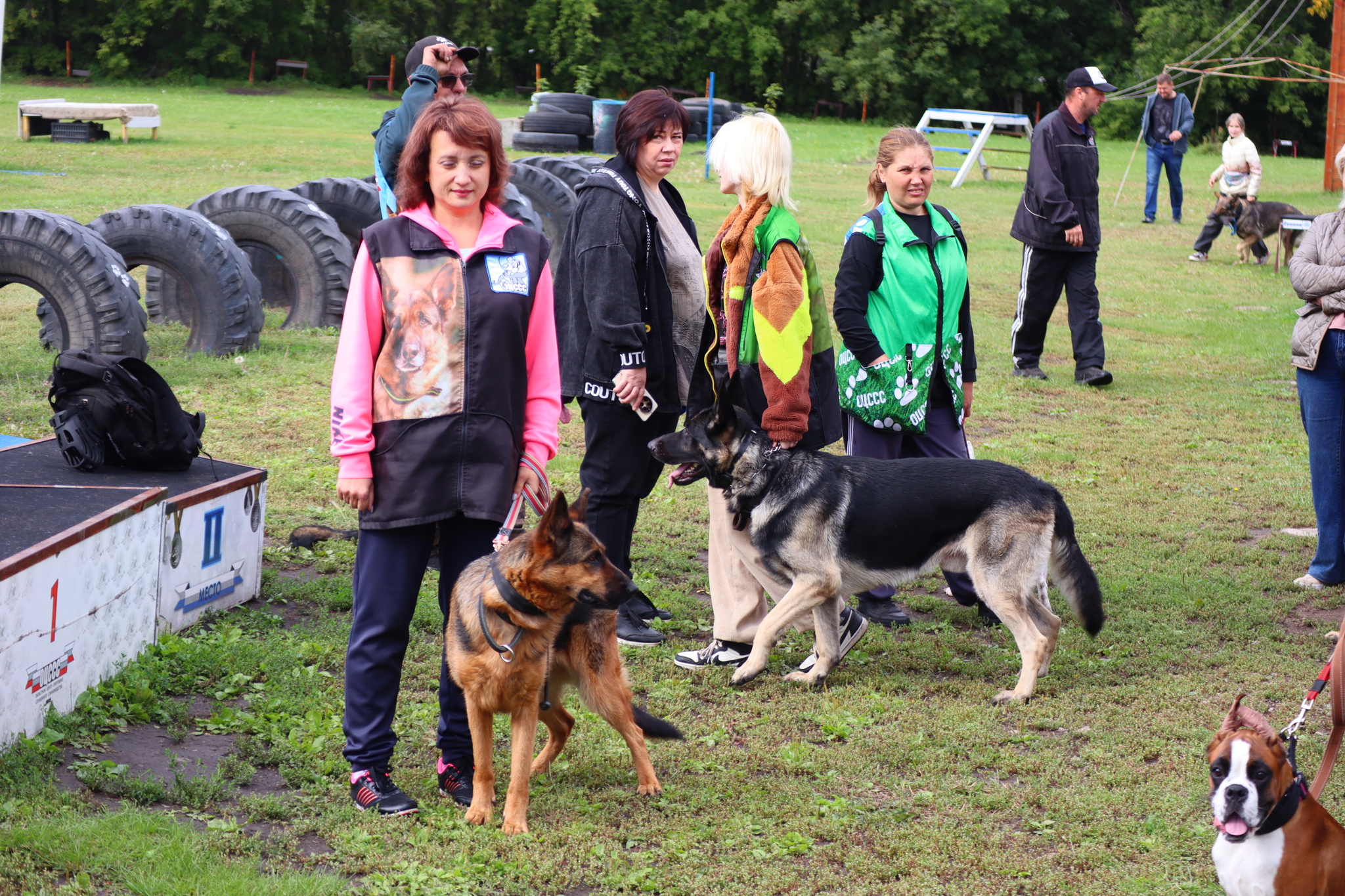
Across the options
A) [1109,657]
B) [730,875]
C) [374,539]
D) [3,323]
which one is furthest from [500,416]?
[3,323]

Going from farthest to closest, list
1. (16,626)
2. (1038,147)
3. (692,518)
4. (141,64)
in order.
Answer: (141,64) → (1038,147) → (692,518) → (16,626)

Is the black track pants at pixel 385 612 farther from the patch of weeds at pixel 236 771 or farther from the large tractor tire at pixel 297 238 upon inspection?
the large tractor tire at pixel 297 238

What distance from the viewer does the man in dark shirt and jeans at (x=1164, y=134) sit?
19734 mm

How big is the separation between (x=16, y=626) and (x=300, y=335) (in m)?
6.92

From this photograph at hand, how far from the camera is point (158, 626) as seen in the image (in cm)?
459

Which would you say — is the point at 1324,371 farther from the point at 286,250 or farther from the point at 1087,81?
the point at 286,250

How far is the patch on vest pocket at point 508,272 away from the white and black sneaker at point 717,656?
2025 millimetres

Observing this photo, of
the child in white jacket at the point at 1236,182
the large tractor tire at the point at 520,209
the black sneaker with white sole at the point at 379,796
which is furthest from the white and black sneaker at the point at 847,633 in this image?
the child in white jacket at the point at 1236,182

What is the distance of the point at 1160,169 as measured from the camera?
19.9 metres

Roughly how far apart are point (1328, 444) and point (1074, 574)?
5.83 ft

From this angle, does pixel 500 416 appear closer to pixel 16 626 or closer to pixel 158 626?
pixel 16 626

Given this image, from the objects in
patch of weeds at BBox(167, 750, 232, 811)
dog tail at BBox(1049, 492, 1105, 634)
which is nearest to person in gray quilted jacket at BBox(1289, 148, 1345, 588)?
dog tail at BBox(1049, 492, 1105, 634)

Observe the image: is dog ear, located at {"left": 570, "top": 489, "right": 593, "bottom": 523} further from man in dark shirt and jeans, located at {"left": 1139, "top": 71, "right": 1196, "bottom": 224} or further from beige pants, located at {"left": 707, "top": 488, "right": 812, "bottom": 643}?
man in dark shirt and jeans, located at {"left": 1139, "top": 71, "right": 1196, "bottom": 224}

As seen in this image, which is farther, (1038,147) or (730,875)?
(1038,147)
